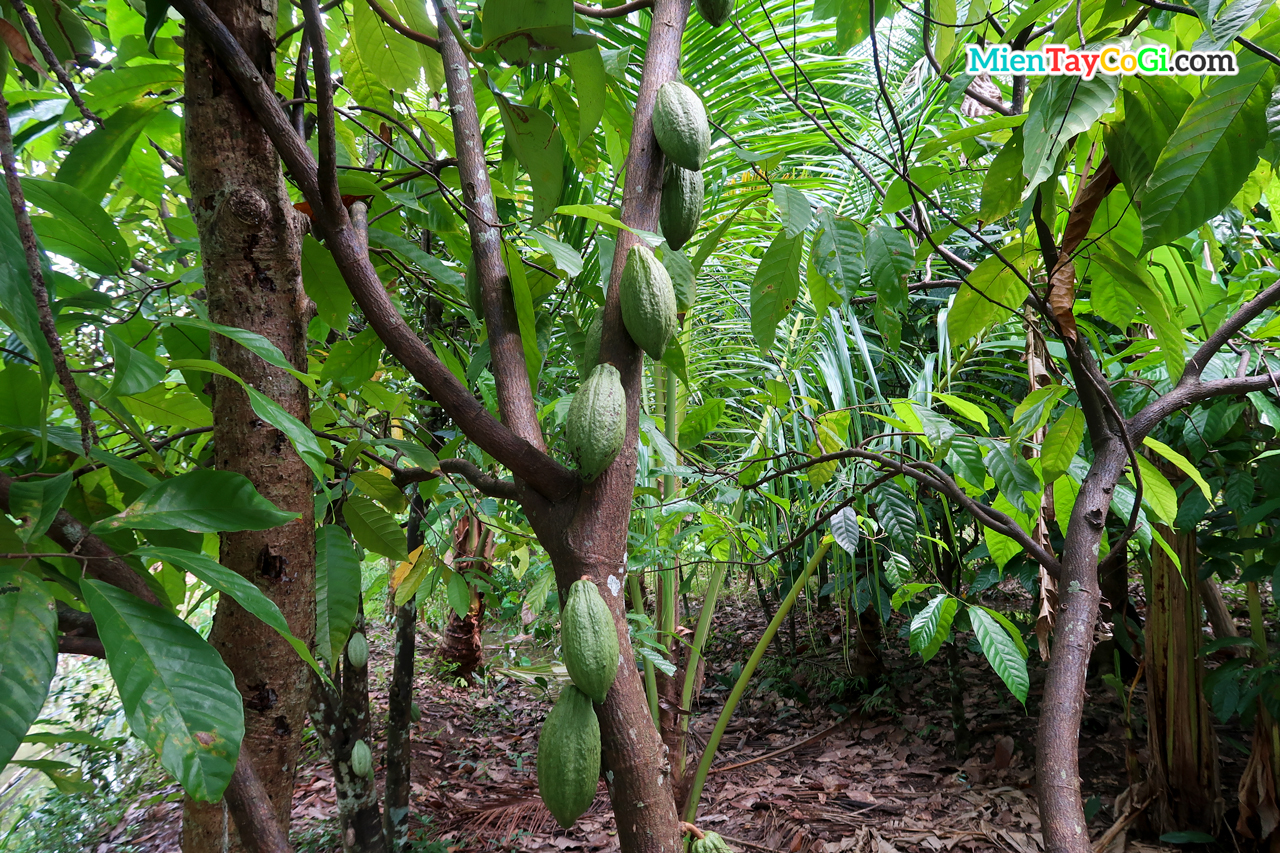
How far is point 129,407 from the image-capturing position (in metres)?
0.76

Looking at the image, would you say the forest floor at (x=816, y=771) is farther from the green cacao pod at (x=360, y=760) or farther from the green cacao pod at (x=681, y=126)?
the green cacao pod at (x=681, y=126)

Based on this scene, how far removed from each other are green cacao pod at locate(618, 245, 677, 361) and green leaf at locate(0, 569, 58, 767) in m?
0.47

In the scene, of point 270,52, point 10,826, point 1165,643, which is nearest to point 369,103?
point 270,52

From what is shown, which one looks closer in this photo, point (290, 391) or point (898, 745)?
point (290, 391)

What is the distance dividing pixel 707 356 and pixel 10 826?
3285 mm

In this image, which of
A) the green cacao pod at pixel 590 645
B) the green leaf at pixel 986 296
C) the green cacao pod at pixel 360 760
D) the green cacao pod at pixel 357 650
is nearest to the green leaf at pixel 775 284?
the green leaf at pixel 986 296

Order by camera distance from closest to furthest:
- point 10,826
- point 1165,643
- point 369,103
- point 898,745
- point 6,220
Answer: point 6,220 < point 369,103 < point 1165,643 < point 10,826 < point 898,745

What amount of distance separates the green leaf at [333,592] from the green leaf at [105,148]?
0.47 m

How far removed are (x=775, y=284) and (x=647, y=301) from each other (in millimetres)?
295

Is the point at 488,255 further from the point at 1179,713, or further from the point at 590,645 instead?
the point at 1179,713

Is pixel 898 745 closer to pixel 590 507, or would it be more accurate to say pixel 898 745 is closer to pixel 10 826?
pixel 590 507

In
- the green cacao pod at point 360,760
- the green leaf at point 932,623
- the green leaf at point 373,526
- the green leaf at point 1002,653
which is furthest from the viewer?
the green cacao pod at point 360,760

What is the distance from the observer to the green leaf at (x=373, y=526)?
0.91 m

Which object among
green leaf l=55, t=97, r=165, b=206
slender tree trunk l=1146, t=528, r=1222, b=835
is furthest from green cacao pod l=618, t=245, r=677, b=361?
slender tree trunk l=1146, t=528, r=1222, b=835
